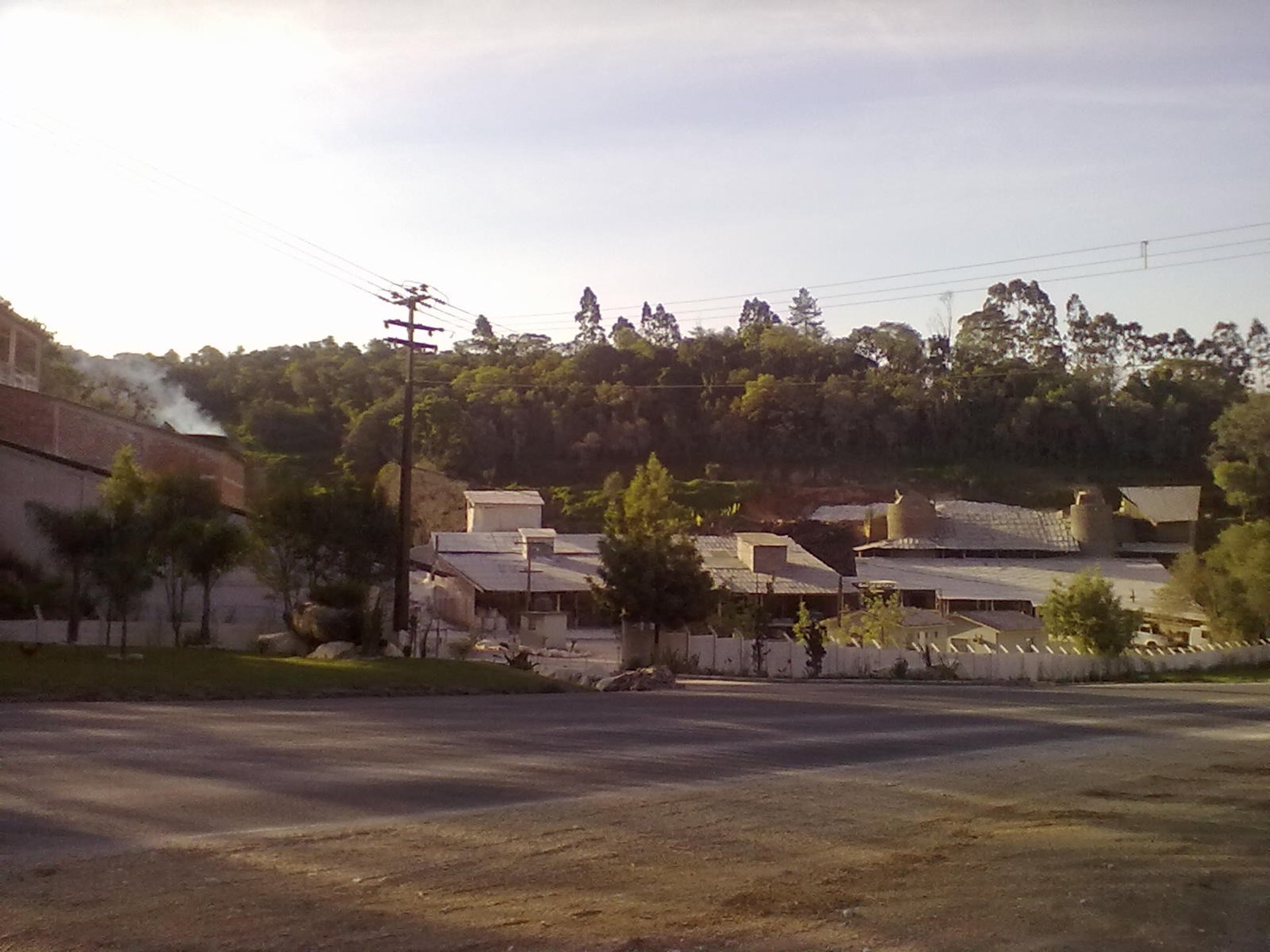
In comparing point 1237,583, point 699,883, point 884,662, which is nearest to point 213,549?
point 699,883

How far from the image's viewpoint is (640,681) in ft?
99.8

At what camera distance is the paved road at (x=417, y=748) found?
10.4 metres

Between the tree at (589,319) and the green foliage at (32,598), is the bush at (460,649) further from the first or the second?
the tree at (589,319)

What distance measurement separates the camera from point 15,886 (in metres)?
7.73

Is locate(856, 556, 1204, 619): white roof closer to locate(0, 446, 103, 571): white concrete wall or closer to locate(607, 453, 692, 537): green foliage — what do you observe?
A: locate(607, 453, 692, 537): green foliage

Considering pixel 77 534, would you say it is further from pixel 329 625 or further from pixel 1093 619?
pixel 1093 619

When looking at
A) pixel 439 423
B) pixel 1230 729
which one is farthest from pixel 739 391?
pixel 1230 729

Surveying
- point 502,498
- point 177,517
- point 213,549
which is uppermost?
point 502,498

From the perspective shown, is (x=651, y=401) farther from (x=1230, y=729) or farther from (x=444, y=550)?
(x=1230, y=729)

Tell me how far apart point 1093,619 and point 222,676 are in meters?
39.1

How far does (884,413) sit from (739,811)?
10156 centimetres

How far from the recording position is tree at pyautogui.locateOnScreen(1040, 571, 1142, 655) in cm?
5166

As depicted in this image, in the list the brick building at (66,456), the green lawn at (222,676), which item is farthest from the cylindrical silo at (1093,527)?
the green lawn at (222,676)

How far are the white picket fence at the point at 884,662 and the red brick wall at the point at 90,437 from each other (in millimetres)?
16633
